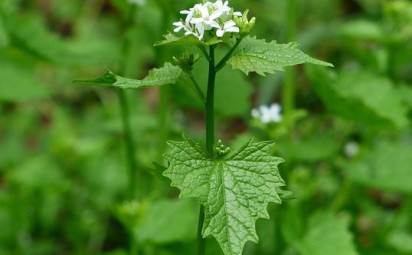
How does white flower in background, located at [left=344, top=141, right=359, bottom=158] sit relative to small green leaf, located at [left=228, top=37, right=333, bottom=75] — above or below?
below

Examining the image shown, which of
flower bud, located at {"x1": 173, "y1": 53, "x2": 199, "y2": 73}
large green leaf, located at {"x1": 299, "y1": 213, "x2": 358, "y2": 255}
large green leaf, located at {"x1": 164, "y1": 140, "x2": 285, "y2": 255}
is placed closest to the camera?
large green leaf, located at {"x1": 164, "y1": 140, "x2": 285, "y2": 255}

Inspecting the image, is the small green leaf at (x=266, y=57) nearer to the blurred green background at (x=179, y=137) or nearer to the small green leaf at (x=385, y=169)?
the blurred green background at (x=179, y=137)

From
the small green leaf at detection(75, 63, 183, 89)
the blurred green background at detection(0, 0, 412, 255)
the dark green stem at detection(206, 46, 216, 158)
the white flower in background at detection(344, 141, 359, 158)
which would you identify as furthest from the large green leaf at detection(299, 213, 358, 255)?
the small green leaf at detection(75, 63, 183, 89)

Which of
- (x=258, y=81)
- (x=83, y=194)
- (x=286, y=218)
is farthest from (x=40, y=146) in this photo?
(x=286, y=218)

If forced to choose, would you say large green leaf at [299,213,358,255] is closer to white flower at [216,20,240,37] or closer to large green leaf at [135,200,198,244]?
large green leaf at [135,200,198,244]

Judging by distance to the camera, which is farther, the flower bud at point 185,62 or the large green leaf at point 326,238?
the large green leaf at point 326,238

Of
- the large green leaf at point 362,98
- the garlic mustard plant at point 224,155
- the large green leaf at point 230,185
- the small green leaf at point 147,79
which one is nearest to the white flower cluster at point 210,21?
the garlic mustard plant at point 224,155

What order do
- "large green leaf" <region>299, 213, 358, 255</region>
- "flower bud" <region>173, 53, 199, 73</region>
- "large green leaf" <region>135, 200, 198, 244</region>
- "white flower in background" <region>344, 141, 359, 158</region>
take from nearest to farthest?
"flower bud" <region>173, 53, 199, 73</region>
"large green leaf" <region>299, 213, 358, 255</region>
"large green leaf" <region>135, 200, 198, 244</region>
"white flower in background" <region>344, 141, 359, 158</region>

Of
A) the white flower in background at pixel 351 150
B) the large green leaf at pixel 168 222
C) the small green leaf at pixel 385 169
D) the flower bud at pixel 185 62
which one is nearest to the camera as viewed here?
the flower bud at pixel 185 62

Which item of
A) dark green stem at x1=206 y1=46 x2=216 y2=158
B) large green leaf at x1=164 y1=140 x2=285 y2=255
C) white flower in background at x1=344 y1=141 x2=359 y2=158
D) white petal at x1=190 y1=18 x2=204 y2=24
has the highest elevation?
white petal at x1=190 y1=18 x2=204 y2=24
